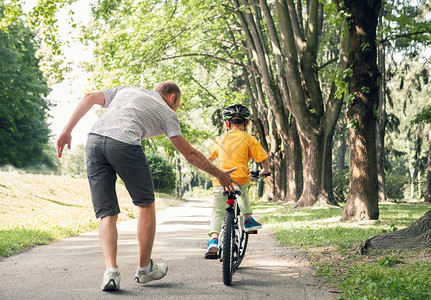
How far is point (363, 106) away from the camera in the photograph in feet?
33.6

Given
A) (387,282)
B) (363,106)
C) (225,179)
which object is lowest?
(387,282)

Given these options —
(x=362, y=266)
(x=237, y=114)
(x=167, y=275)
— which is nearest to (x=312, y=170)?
(x=362, y=266)

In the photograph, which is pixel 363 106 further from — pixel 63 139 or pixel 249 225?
pixel 63 139

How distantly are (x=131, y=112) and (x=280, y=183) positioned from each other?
2090 cm

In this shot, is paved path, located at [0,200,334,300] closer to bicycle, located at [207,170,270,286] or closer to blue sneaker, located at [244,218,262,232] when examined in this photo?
bicycle, located at [207,170,270,286]

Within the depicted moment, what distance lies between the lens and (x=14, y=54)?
106 feet

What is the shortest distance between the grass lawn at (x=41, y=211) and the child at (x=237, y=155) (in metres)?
3.34

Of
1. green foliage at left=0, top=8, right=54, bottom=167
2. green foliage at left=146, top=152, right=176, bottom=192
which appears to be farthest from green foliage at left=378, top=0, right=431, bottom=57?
green foliage at left=0, top=8, right=54, bottom=167

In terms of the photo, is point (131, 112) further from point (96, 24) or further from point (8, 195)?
point (96, 24)

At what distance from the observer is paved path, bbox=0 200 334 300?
13.9 ft

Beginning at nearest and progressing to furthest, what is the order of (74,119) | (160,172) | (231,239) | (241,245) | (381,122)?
(74,119) < (231,239) < (241,245) < (381,122) < (160,172)

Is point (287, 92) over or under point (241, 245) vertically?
over

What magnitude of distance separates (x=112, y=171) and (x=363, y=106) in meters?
7.24

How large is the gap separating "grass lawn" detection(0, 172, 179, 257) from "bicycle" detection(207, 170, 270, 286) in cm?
344
